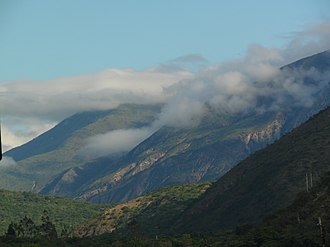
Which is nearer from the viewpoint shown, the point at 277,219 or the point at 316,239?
the point at 316,239

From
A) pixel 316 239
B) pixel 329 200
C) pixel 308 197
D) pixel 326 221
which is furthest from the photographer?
pixel 308 197

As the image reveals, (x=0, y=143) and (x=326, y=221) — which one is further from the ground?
(x=0, y=143)

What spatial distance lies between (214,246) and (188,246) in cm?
1422

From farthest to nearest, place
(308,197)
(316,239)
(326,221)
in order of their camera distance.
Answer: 1. (308,197)
2. (326,221)
3. (316,239)

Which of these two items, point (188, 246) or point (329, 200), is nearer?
point (329, 200)

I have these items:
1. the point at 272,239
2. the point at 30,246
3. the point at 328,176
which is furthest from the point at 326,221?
the point at 30,246

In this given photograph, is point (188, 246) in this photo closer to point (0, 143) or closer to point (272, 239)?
point (272, 239)

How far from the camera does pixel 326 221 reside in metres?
162

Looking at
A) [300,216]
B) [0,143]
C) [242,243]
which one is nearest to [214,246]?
[242,243]

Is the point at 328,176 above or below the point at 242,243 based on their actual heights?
above

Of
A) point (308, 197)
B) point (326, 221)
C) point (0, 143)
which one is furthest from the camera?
point (308, 197)

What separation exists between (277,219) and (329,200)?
18.3m

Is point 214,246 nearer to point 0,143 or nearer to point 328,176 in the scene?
point 328,176

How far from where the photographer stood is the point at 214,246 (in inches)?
7096
